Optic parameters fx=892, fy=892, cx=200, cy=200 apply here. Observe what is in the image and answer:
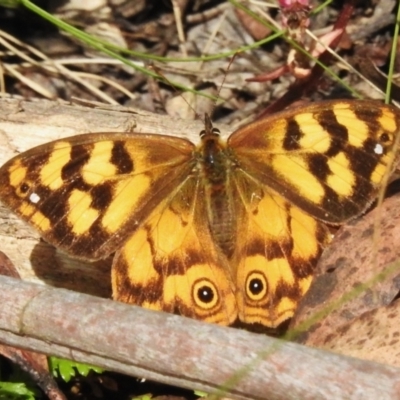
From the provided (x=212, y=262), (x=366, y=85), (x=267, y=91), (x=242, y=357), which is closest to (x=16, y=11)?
(x=267, y=91)

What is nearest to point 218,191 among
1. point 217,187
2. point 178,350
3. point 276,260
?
point 217,187

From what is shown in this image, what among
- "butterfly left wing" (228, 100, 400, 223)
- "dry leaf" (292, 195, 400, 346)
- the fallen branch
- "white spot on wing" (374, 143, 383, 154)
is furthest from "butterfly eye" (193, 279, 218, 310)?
"white spot on wing" (374, 143, 383, 154)

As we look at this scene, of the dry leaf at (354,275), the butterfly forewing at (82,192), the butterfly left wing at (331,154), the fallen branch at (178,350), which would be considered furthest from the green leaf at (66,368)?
the butterfly left wing at (331,154)

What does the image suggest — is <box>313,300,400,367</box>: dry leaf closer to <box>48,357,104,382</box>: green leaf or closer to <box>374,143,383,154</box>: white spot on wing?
<box>374,143,383,154</box>: white spot on wing

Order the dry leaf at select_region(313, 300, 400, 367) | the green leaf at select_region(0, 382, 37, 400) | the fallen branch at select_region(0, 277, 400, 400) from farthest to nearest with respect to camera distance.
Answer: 1. the green leaf at select_region(0, 382, 37, 400)
2. the dry leaf at select_region(313, 300, 400, 367)
3. the fallen branch at select_region(0, 277, 400, 400)

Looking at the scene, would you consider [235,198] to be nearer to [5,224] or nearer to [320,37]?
[5,224]

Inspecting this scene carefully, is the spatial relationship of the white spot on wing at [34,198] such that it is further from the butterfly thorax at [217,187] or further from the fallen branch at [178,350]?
the butterfly thorax at [217,187]
